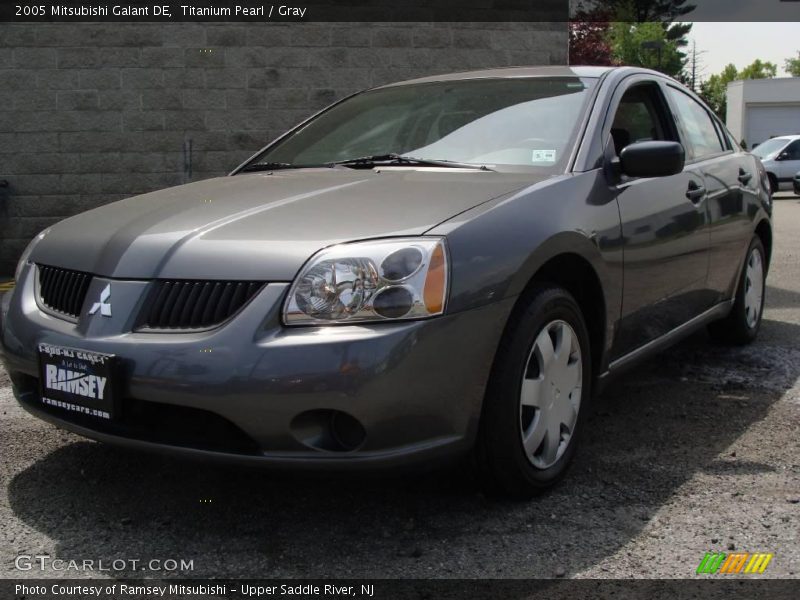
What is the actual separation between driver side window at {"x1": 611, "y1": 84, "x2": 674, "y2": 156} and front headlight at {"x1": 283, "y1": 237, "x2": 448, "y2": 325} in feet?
4.96

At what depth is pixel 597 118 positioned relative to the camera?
366 centimetres

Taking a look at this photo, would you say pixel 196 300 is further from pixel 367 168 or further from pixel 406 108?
pixel 406 108

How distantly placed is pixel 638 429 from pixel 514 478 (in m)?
1.16

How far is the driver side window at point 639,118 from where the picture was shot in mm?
3910

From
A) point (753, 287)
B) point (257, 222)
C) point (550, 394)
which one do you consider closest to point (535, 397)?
point (550, 394)

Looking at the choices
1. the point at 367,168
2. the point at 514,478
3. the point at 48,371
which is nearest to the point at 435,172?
the point at 367,168

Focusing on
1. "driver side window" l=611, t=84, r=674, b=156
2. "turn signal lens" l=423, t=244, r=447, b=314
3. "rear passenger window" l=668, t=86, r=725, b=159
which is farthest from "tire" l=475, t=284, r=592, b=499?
"rear passenger window" l=668, t=86, r=725, b=159

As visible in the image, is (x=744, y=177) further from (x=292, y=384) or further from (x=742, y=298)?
(x=292, y=384)

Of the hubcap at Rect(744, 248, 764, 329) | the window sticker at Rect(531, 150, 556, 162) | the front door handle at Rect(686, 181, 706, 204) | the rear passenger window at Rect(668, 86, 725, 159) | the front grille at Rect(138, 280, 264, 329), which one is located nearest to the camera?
the front grille at Rect(138, 280, 264, 329)

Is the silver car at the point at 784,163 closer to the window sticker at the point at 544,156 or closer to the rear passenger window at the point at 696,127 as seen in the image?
the rear passenger window at the point at 696,127

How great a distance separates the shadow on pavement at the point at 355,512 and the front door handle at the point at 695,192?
1.03 metres

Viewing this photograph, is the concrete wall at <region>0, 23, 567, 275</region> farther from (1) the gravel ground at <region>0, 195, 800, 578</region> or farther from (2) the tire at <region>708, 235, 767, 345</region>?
(1) the gravel ground at <region>0, 195, 800, 578</region>

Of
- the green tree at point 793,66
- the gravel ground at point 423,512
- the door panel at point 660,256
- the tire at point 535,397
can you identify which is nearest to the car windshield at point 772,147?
the door panel at point 660,256

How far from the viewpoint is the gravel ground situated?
2664 millimetres
